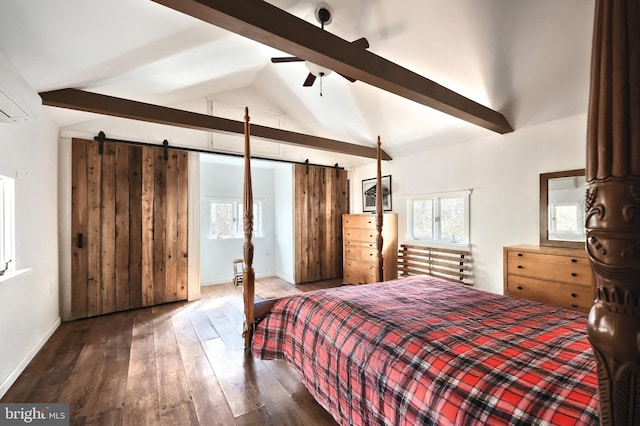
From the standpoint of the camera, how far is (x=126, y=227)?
12.7 feet

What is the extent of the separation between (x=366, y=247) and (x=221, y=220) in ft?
9.84

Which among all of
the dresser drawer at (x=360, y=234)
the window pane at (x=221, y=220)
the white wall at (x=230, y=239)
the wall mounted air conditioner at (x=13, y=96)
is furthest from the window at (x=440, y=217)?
the wall mounted air conditioner at (x=13, y=96)

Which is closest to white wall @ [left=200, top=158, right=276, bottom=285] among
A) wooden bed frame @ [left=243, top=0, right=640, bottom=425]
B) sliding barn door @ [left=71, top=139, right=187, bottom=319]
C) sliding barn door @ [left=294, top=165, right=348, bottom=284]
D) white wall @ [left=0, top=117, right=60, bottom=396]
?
sliding barn door @ [left=294, top=165, right=348, bottom=284]

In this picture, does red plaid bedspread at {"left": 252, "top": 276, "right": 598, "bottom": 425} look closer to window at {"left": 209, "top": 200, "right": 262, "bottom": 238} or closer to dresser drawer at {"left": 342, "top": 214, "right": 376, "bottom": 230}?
dresser drawer at {"left": 342, "top": 214, "right": 376, "bottom": 230}

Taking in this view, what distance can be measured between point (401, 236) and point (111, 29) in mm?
4502

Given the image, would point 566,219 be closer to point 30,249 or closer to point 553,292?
point 553,292

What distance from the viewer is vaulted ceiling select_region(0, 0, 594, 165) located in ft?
6.27

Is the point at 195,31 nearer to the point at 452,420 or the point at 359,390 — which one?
the point at 359,390

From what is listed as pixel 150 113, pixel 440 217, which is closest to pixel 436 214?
pixel 440 217

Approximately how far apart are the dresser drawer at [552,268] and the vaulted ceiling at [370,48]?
60.6 inches

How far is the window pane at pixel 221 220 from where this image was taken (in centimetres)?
579

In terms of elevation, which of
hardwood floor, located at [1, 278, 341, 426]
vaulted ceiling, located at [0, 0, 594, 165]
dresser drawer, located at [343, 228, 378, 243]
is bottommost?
hardwood floor, located at [1, 278, 341, 426]

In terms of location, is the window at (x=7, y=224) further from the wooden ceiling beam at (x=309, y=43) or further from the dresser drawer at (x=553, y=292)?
the dresser drawer at (x=553, y=292)

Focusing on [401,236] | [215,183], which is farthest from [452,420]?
[215,183]
